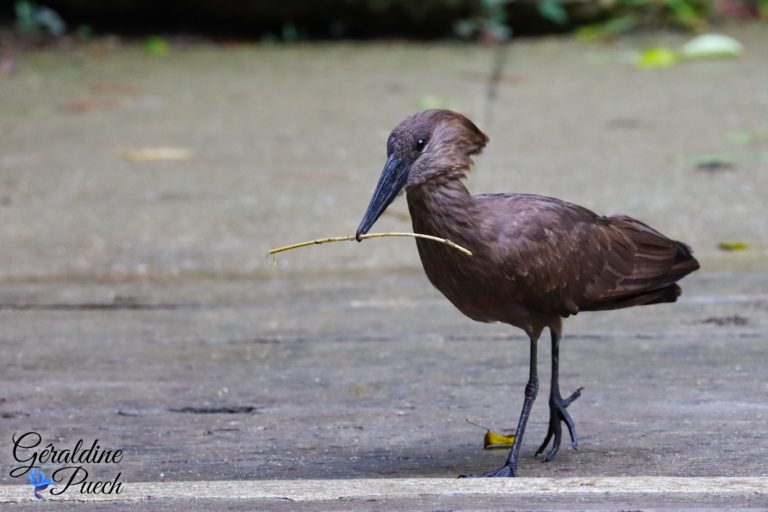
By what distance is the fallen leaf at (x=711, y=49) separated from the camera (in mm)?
9562

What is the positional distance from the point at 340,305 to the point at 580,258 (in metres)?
1.49

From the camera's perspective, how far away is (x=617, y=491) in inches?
106

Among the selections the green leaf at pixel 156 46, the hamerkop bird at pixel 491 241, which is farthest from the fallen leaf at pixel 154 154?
the hamerkop bird at pixel 491 241

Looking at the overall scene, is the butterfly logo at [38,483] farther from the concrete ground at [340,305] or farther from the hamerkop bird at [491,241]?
the hamerkop bird at [491,241]

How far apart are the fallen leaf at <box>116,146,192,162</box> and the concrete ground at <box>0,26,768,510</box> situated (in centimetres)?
7

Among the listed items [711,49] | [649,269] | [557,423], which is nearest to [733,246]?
[649,269]

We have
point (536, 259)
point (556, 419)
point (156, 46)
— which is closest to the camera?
point (536, 259)

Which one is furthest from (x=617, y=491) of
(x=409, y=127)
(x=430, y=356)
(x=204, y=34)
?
(x=204, y=34)

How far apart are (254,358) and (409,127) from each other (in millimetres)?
1328

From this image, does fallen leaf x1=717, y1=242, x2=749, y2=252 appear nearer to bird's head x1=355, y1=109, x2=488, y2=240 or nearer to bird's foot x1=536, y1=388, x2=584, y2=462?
bird's foot x1=536, y1=388, x2=584, y2=462

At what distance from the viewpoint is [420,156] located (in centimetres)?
341

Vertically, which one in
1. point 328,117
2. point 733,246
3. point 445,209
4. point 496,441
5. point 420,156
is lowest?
point 328,117

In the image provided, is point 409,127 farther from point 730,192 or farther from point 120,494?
point 730,192

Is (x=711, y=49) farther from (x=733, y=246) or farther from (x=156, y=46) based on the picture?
(x=733, y=246)
